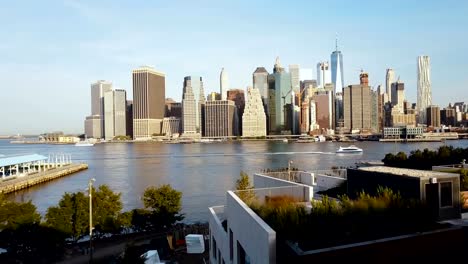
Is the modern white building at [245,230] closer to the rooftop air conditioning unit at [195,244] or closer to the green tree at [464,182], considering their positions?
the green tree at [464,182]

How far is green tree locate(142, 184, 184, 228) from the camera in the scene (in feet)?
83.3

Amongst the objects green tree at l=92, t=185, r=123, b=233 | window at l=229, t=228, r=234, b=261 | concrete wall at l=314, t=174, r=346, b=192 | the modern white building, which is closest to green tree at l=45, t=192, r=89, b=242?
green tree at l=92, t=185, r=123, b=233

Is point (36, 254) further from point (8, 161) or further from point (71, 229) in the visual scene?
point (8, 161)

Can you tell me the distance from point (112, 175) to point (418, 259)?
58.3 metres

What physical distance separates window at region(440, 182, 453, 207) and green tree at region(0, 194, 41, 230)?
19117mm

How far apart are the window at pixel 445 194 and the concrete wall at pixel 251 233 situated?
4508 millimetres

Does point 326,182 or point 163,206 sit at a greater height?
point 326,182

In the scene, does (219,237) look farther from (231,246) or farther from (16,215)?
(16,215)

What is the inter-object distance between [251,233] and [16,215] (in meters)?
18.3

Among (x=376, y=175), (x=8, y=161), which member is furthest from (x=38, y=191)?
(x=376, y=175)

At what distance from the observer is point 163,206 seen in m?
26.0

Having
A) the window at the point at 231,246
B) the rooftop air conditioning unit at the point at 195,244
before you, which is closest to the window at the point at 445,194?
the window at the point at 231,246

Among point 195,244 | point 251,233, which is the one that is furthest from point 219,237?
point 195,244

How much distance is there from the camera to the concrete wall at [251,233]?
6.77 metres
